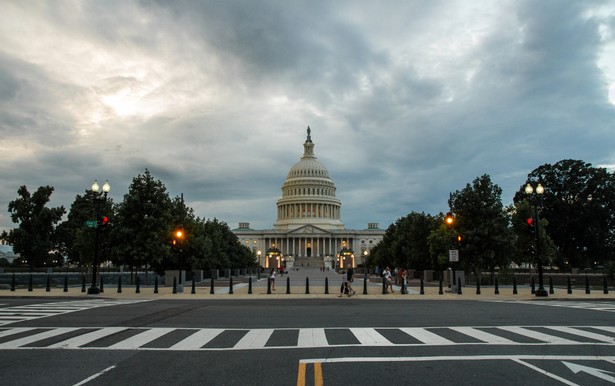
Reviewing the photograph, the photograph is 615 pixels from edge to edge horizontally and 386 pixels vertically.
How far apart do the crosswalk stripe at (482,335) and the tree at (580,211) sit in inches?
2675

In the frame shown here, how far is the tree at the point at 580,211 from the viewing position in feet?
247

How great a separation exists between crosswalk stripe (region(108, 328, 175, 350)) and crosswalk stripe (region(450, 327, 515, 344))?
7436mm

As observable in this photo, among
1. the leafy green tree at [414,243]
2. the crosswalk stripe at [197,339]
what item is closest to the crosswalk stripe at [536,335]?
the crosswalk stripe at [197,339]

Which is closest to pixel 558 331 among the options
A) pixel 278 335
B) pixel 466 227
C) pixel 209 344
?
pixel 278 335

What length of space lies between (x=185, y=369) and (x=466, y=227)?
37.1 meters

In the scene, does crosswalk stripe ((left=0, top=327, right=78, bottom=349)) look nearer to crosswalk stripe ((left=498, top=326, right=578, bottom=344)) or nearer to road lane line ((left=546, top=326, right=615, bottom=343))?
crosswalk stripe ((left=498, top=326, right=578, bottom=344))

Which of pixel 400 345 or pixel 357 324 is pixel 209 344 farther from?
pixel 357 324

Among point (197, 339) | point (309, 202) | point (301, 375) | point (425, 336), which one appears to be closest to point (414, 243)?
point (425, 336)

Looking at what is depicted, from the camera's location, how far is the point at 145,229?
4016cm

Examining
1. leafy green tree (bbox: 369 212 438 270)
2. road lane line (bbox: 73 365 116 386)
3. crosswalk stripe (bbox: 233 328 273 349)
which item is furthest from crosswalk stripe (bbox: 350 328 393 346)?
leafy green tree (bbox: 369 212 438 270)

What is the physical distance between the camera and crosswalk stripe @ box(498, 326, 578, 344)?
37.0ft

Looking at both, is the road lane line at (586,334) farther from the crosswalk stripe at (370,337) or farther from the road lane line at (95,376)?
the road lane line at (95,376)

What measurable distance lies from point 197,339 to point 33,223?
241 feet

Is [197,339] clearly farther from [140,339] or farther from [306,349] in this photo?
[306,349]
